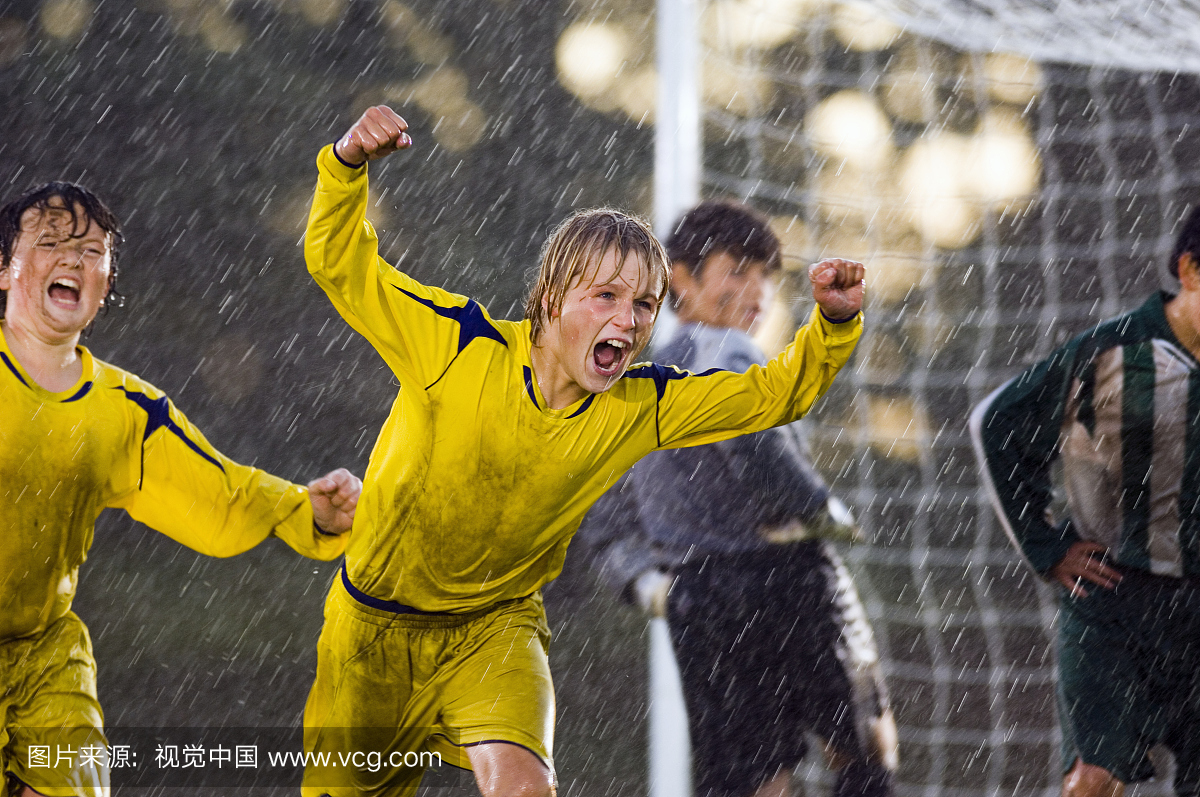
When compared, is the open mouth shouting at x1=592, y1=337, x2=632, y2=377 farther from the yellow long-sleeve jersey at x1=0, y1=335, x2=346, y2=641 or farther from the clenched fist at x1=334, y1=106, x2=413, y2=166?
the yellow long-sleeve jersey at x1=0, y1=335, x2=346, y2=641

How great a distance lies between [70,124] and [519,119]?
76.2 inches

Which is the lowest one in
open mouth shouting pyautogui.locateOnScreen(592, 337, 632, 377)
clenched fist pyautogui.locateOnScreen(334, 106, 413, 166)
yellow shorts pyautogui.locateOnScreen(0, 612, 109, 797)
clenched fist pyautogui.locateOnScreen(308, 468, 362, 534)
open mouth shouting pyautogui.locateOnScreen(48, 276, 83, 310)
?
yellow shorts pyautogui.locateOnScreen(0, 612, 109, 797)

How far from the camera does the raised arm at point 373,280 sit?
76.1 inches

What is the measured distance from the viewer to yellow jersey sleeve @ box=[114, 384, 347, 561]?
2387 millimetres

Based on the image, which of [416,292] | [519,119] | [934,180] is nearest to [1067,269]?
[934,180]

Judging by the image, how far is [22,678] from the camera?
7.31 feet

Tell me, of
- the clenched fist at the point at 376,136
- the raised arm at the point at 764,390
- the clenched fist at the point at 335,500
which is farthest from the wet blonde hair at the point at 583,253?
the clenched fist at the point at 335,500

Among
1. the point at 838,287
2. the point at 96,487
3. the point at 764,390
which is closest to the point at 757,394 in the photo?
the point at 764,390

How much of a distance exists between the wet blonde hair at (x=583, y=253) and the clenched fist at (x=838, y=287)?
300 mm

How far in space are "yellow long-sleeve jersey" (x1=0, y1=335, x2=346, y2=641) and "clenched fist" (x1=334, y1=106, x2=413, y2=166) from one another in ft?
2.71

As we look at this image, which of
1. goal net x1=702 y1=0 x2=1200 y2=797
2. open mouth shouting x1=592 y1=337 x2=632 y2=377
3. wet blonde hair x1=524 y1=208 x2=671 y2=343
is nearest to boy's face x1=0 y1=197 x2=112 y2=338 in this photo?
wet blonde hair x1=524 y1=208 x2=671 y2=343

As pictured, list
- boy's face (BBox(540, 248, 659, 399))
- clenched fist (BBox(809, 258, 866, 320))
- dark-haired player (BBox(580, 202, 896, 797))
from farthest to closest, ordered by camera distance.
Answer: dark-haired player (BBox(580, 202, 896, 797)) → clenched fist (BBox(809, 258, 866, 320)) → boy's face (BBox(540, 248, 659, 399))

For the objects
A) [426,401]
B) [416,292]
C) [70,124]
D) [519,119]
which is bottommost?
[426,401]

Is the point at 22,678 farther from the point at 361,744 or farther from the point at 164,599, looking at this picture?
the point at 164,599
